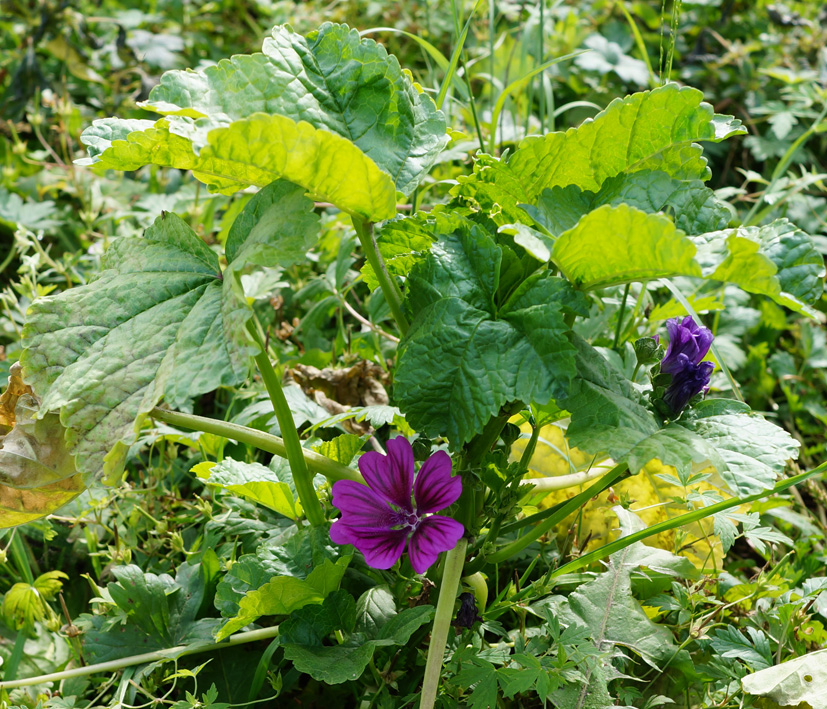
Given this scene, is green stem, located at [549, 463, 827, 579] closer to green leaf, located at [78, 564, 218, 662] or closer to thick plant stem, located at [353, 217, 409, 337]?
thick plant stem, located at [353, 217, 409, 337]

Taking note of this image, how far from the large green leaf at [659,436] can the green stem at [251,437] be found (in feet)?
1.19

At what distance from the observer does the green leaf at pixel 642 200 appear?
1066 millimetres

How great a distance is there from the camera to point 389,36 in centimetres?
338

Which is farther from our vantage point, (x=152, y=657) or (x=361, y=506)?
(x=152, y=657)

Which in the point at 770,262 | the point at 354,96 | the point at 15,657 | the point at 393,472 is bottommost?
the point at 15,657

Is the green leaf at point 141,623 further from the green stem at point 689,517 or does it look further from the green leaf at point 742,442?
the green leaf at point 742,442

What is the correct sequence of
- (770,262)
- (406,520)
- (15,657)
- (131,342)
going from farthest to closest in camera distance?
(15,657) → (406,520) → (131,342) → (770,262)

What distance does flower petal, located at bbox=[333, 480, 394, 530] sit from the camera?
1119mm

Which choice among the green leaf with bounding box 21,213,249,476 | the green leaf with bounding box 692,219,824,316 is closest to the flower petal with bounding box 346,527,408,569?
the green leaf with bounding box 21,213,249,476

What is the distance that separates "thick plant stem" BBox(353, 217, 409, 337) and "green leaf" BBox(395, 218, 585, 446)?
93 millimetres

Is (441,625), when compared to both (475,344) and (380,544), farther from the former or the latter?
(475,344)

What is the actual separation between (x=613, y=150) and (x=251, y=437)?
66 centimetres

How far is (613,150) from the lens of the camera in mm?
1133

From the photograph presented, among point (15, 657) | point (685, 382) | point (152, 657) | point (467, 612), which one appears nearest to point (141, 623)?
point (152, 657)
